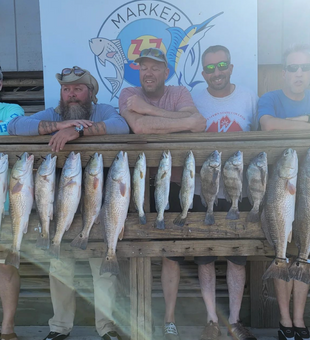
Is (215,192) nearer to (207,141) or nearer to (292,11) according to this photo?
(207,141)

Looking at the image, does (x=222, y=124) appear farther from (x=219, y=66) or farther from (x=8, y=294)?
(x=8, y=294)

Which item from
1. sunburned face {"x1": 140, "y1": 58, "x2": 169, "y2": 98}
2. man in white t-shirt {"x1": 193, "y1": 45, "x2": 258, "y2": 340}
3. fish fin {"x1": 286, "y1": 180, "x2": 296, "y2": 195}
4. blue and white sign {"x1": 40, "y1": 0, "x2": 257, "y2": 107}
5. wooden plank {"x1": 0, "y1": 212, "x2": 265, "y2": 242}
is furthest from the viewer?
blue and white sign {"x1": 40, "y1": 0, "x2": 257, "y2": 107}

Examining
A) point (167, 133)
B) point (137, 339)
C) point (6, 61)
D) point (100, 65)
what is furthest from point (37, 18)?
point (137, 339)

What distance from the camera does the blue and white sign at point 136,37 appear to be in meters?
3.69

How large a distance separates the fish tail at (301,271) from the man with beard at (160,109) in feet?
3.14

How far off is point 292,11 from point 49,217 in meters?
3.17

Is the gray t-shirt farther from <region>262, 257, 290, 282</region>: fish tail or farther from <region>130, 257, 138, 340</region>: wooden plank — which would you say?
<region>262, 257, 290, 282</region>: fish tail

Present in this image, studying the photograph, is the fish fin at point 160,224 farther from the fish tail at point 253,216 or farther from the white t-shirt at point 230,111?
the white t-shirt at point 230,111

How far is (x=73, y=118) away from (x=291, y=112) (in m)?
1.87

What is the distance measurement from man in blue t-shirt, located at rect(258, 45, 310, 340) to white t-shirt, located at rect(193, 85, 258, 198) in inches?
6.9

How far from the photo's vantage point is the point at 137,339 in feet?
9.00

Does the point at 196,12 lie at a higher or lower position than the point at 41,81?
higher

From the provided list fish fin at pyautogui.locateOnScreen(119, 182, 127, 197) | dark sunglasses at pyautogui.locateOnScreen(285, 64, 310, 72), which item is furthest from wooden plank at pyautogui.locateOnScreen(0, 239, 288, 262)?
dark sunglasses at pyautogui.locateOnScreen(285, 64, 310, 72)

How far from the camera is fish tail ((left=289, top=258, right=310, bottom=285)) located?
8.48 feet
